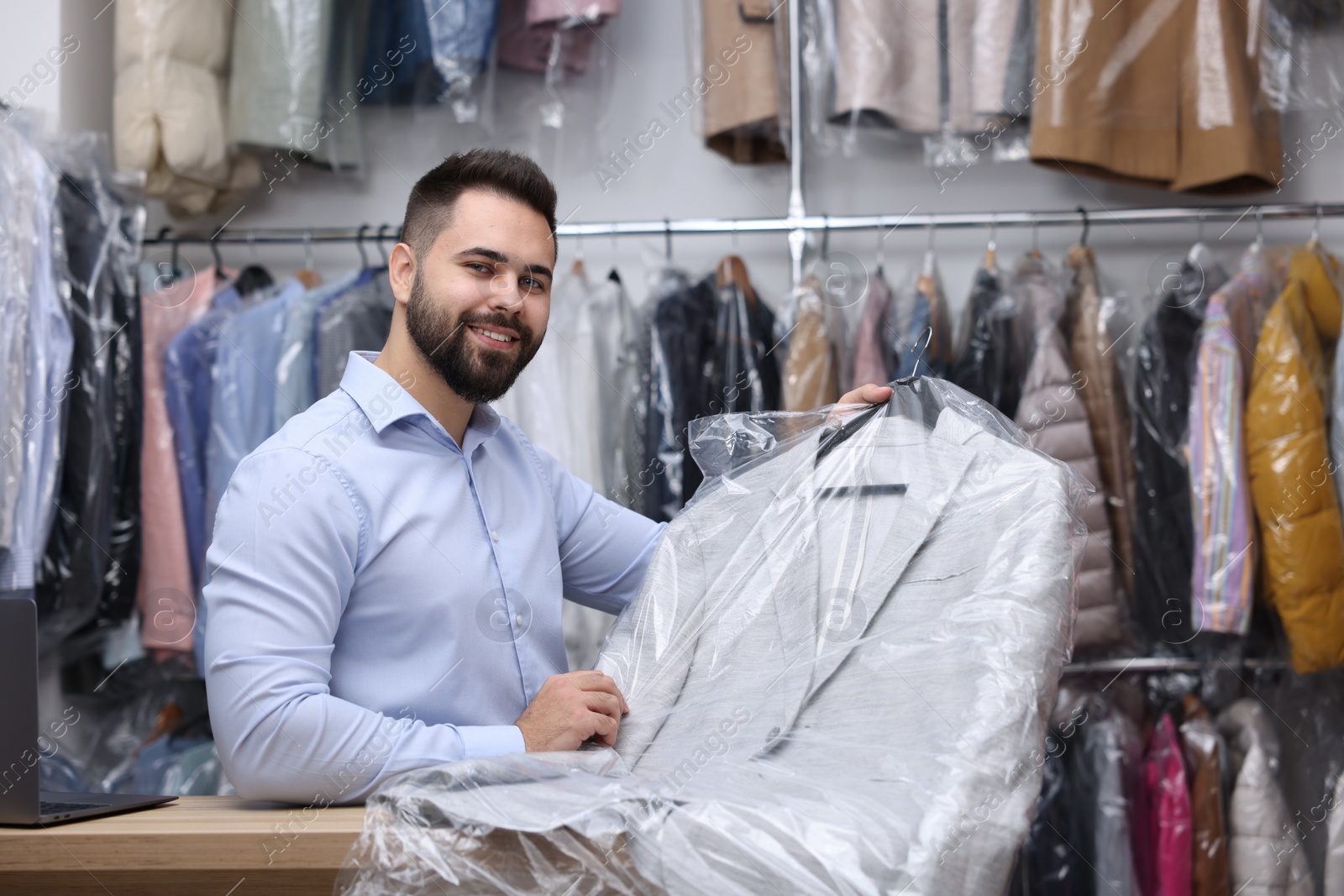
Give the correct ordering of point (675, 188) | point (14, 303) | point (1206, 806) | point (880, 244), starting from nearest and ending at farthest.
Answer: point (14, 303) → point (1206, 806) → point (880, 244) → point (675, 188)

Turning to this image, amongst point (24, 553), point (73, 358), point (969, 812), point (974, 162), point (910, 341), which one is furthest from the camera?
point (974, 162)

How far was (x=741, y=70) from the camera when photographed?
223 cm

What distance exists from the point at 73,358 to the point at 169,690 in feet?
2.64

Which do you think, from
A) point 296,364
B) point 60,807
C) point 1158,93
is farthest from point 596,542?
point 1158,93

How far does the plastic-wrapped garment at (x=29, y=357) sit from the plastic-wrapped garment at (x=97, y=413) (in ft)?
0.13

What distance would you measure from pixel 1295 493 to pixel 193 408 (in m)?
2.01

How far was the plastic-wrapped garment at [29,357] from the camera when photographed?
183 cm

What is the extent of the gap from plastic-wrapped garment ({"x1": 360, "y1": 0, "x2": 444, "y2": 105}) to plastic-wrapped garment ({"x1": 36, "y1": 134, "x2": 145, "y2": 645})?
0.60 meters

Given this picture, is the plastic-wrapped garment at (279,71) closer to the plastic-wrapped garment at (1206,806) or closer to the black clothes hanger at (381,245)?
the black clothes hanger at (381,245)

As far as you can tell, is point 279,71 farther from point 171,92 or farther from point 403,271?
point 403,271

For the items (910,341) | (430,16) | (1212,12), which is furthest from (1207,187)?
(430,16)

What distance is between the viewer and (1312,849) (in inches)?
84.8

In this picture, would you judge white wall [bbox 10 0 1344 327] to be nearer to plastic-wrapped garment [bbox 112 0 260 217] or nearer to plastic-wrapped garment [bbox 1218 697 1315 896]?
plastic-wrapped garment [bbox 112 0 260 217]

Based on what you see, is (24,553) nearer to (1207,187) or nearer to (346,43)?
(346,43)
